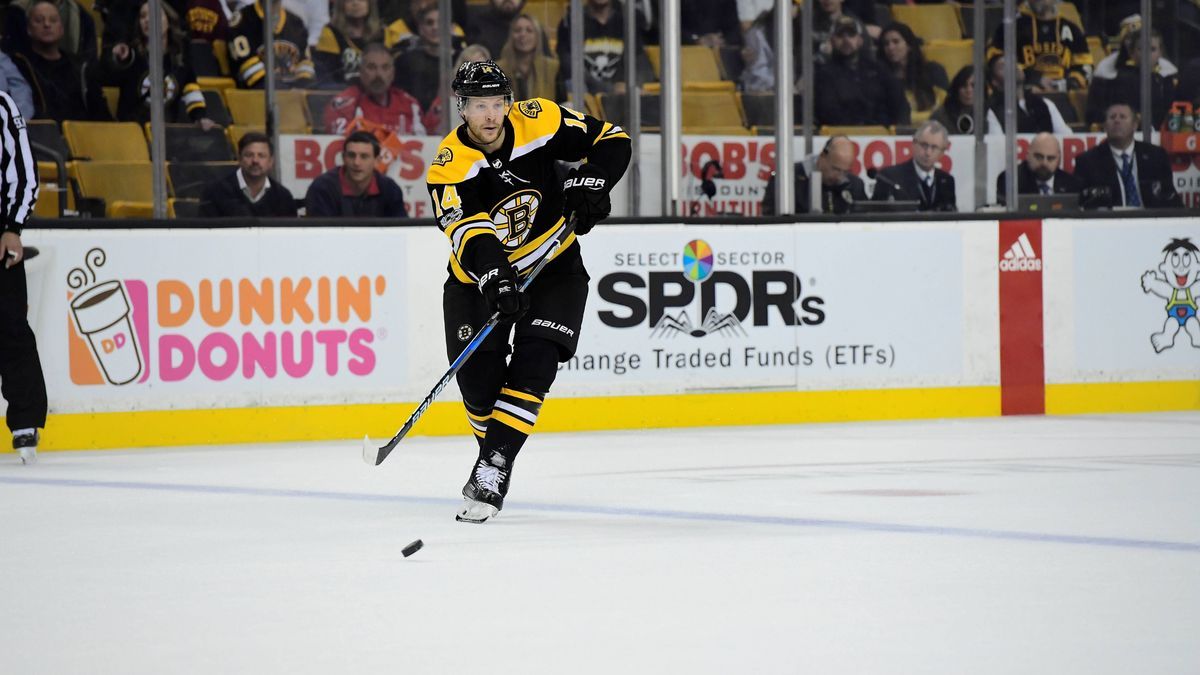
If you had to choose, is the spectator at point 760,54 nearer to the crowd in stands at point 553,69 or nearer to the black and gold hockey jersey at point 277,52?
the crowd in stands at point 553,69

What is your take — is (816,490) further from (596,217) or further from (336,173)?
(336,173)

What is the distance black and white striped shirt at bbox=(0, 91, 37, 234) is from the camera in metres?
5.66

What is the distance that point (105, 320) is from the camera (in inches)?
242

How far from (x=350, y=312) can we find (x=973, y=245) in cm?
261

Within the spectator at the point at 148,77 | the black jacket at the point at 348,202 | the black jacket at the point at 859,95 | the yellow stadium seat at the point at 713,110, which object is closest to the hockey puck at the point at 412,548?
the black jacket at the point at 348,202

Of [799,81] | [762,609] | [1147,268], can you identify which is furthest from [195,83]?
[762,609]

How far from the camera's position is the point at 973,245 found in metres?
7.00

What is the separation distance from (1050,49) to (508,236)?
5.20 metres

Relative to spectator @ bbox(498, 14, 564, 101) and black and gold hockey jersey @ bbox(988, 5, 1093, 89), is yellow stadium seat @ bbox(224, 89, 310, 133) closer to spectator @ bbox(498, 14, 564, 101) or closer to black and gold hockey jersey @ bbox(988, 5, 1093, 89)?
spectator @ bbox(498, 14, 564, 101)

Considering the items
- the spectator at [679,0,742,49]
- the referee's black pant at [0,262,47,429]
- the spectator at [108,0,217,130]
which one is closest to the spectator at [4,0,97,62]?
the spectator at [108,0,217,130]

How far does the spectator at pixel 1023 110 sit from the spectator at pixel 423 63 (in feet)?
8.44

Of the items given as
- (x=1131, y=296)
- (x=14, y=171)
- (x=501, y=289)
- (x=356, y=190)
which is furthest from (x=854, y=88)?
(x=501, y=289)

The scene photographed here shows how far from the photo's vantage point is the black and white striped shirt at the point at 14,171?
18.6ft

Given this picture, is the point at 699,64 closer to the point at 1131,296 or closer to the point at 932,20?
the point at 932,20
